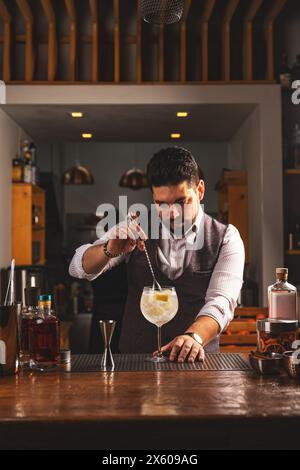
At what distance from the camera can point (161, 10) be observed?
278cm

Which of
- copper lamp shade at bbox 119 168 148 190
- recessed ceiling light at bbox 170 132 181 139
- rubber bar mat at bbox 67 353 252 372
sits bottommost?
rubber bar mat at bbox 67 353 252 372

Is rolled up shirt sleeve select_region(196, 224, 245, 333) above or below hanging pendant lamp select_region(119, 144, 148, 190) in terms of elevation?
below

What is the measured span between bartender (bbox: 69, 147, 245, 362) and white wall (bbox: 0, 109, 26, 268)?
254 centimetres

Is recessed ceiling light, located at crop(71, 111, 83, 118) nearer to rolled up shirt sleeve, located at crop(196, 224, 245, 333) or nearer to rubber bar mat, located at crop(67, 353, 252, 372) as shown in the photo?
rolled up shirt sleeve, located at crop(196, 224, 245, 333)

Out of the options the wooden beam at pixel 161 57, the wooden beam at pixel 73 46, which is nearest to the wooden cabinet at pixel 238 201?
the wooden beam at pixel 161 57

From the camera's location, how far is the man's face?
2348 mm

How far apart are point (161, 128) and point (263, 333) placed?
406cm

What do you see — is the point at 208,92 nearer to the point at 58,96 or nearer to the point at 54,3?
the point at 58,96

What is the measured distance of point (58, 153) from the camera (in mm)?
8844

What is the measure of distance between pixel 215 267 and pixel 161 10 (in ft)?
4.20

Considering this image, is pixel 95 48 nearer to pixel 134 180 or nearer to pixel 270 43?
pixel 270 43

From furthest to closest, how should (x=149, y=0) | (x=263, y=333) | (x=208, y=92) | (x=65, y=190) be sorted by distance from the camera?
(x=65, y=190)
(x=208, y=92)
(x=149, y=0)
(x=263, y=333)

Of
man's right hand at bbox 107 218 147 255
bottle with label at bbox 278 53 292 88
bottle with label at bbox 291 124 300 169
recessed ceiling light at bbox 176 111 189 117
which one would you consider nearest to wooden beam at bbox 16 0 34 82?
recessed ceiling light at bbox 176 111 189 117
